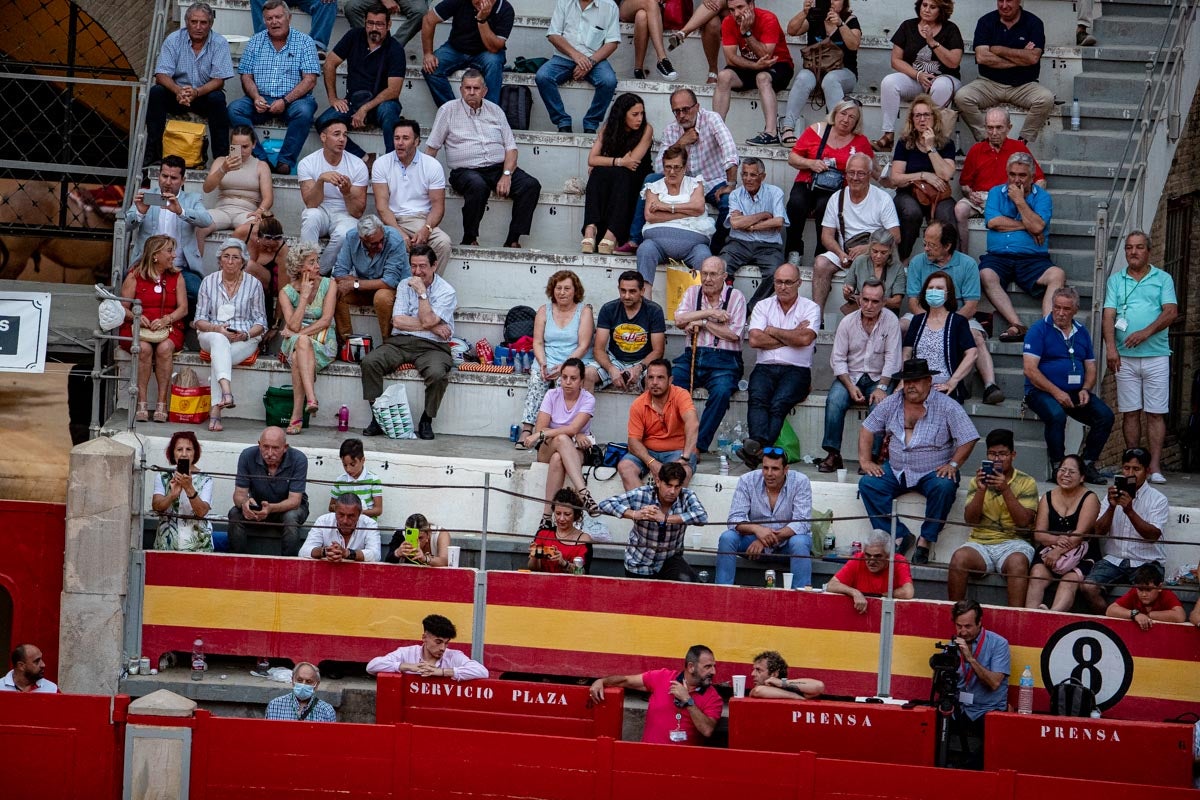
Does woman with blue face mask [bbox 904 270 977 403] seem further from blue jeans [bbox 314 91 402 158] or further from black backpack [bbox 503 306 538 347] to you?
blue jeans [bbox 314 91 402 158]

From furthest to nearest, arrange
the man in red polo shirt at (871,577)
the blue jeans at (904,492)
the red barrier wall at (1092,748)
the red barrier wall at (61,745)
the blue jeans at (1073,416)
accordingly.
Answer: the blue jeans at (1073,416) → the blue jeans at (904,492) → the man in red polo shirt at (871,577) → the red barrier wall at (61,745) → the red barrier wall at (1092,748)

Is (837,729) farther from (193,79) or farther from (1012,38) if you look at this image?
(193,79)

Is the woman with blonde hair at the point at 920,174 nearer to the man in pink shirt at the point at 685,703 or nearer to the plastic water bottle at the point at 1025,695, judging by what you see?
the plastic water bottle at the point at 1025,695

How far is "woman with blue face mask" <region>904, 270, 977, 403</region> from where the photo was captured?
15.1 meters

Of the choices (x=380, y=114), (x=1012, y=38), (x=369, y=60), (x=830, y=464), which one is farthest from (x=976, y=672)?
(x=369, y=60)

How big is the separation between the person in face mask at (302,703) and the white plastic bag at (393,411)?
2.97m

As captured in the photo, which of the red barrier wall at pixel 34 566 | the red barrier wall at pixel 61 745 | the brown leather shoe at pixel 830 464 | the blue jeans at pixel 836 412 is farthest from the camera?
the blue jeans at pixel 836 412

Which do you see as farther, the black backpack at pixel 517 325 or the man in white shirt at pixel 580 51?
the man in white shirt at pixel 580 51

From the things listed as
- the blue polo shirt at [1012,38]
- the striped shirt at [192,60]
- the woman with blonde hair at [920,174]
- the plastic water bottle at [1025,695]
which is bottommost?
the plastic water bottle at [1025,695]

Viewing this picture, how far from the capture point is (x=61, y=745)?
12422 millimetres

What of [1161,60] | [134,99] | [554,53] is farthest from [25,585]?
[1161,60]

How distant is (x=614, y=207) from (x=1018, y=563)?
5362 millimetres

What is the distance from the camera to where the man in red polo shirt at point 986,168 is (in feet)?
54.4

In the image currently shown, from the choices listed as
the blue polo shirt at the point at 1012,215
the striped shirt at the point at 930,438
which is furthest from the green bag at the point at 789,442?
the blue polo shirt at the point at 1012,215
